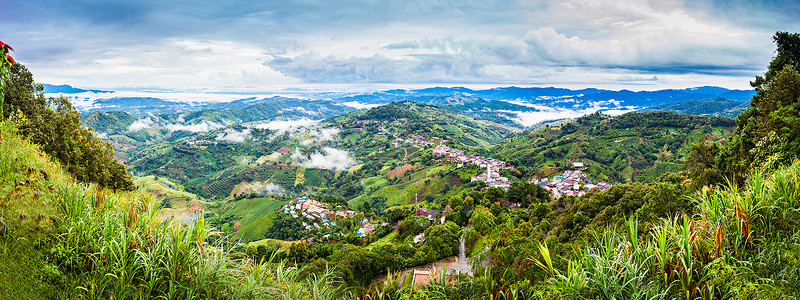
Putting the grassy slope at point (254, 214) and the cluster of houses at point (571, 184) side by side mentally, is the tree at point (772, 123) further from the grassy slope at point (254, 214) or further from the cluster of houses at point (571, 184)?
the grassy slope at point (254, 214)

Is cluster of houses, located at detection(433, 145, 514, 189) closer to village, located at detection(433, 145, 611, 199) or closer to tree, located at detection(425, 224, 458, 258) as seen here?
village, located at detection(433, 145, 611, 199)

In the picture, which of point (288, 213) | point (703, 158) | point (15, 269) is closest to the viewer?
point (15, 269)

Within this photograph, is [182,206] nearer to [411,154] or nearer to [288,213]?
[288,213]

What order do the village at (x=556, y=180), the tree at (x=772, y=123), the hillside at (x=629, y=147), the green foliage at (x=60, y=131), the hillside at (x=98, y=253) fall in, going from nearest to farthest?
the hillside at (x=98, y=253), the tree at (x=772, y=123), the green foliage at (x=60, y=131), the village at (x=556, y=180), the hillside at (x=629, y=147)

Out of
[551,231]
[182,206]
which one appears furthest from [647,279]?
[182,206]

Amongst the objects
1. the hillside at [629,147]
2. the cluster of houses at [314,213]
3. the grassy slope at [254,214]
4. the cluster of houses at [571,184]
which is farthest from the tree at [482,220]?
the hillside at [629,147]

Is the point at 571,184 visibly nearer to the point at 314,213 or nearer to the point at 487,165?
the point at 487,165

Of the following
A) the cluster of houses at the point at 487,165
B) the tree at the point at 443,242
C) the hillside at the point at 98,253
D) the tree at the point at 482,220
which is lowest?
the cluster of houses at the point at 487,165
